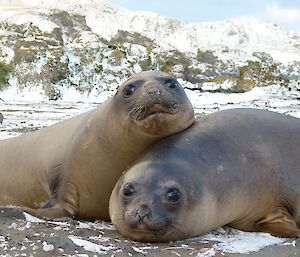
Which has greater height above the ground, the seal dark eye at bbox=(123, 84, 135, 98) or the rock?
the seal dark eye at bbox=(123, 84, 135, 98)

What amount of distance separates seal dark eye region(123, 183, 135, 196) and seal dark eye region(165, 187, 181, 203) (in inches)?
7.8

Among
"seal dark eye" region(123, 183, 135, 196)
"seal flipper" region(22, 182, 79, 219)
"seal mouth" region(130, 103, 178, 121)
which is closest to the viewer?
"seal dark eye" region(123, 183, 135, 196)

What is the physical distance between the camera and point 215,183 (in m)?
3.34

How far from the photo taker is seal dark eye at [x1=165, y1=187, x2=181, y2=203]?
10.2 feet

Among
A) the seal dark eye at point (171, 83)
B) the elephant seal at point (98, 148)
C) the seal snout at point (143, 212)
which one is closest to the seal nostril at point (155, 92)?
the elephant seal at point (98, 148)

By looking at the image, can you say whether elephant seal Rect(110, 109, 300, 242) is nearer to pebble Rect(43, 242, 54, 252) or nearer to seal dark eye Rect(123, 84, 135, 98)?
seal dark eye Rect(123, 84, 135, 98)

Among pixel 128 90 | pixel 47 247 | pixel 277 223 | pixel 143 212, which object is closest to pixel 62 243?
pixel 47 247

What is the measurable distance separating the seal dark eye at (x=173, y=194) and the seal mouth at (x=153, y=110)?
0.45 metres

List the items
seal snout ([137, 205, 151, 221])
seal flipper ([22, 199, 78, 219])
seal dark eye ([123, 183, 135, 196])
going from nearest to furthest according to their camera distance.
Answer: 1. seal snout ([137, 205, 151, 221])
2. seal dark eye ([123, 183, 135, 196])
3. seal flipper ([22, 199, 78, 219])

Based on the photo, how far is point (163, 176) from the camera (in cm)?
325

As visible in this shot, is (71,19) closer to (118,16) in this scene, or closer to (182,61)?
(118,16)

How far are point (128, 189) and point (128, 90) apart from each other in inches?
26.6

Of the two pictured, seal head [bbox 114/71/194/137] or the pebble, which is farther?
seal head [bbox 114/71/194/137]

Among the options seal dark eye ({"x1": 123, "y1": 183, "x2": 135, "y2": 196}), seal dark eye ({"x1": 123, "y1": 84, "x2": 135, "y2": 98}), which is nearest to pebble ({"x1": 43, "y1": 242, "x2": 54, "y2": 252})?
seal dark eye ({"x1": 123, "y1": 183, "x2": 135, "y2": 196})
